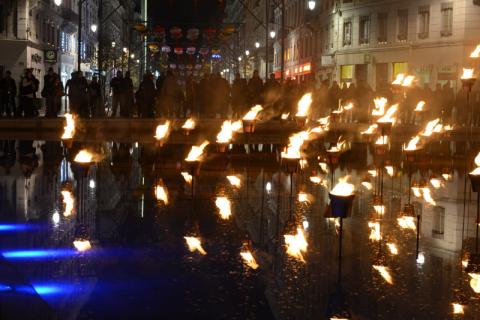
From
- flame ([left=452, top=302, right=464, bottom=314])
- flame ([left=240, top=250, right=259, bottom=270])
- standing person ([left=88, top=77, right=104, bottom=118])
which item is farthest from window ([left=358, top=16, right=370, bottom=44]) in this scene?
flame ([left=452, top=302, right=464, bottom=314])

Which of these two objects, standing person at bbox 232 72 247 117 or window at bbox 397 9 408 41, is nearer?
standing person at bbox 232 72 247 117

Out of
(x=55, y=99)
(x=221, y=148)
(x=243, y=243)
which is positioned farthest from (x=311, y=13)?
(x=243, y=243)

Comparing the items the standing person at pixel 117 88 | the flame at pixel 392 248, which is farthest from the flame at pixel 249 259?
the standing person at pixel 117 88

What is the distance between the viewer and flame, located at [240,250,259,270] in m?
8.09

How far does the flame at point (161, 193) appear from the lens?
12828 mm

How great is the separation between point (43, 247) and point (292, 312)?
3.52 metres

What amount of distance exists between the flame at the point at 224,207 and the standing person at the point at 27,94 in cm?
1750

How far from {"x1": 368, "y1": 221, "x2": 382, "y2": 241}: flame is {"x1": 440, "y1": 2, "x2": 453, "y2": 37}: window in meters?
35.2

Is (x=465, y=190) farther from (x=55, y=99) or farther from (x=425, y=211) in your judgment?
(x=55, y=99)

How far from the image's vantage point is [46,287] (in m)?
7.11

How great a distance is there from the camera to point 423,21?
1850 inches

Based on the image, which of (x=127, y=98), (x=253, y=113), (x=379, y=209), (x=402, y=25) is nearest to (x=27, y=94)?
(x=127, y=98)

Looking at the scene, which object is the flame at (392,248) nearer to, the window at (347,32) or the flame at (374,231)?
the flame at (374,231)

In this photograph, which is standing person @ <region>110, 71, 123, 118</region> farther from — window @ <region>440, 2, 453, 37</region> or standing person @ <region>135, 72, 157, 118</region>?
window @ <region>440, 2, 453, 37</region>
